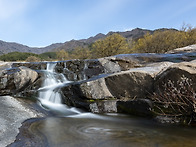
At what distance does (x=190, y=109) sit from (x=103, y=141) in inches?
106

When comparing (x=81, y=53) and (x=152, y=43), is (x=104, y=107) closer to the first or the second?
(x=152, y=43)

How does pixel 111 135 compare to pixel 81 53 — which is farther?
pixel 81 53

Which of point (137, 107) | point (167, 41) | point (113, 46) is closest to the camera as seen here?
point (137, 107)

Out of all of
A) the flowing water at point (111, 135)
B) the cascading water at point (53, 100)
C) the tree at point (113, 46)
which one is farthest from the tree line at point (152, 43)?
the flowing water at point (111, 135)

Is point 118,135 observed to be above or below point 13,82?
below

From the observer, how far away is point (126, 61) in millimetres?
9961

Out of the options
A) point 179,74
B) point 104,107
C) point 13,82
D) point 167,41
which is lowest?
point 104,107

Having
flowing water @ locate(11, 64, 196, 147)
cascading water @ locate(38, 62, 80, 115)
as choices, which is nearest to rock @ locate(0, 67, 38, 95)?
cascading water @ locate(38, 62, 80, 115)

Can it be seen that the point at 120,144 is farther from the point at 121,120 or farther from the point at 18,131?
the point at 18,131

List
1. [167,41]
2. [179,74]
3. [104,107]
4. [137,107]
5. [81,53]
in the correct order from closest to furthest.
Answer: [179,74]
[137,107]
[104,107]
[167,41]
[81,53]

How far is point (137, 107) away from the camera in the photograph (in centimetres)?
489

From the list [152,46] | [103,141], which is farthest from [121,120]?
[152,46]

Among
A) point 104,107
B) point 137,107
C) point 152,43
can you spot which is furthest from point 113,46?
point 137,107

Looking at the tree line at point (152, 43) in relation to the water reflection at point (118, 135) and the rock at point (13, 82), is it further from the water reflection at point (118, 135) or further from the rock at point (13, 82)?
the water reflection at point (118, 135)
